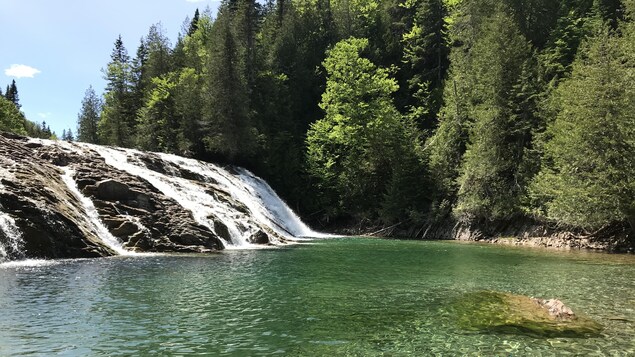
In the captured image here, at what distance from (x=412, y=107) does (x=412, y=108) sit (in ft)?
2.00

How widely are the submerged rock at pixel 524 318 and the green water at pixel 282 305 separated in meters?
0.31

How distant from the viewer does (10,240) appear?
677 inches

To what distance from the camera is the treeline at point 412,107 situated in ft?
81.7

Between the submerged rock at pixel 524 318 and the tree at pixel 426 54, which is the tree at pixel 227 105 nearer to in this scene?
the tree at pixel 426 54

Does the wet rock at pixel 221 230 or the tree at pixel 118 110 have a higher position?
the tree at pixel 118 110

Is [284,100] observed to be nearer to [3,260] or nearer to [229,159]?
[229,159]

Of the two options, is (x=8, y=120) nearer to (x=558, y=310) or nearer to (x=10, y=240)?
(x=10, y=240)

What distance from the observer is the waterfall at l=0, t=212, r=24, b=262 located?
55.3ft

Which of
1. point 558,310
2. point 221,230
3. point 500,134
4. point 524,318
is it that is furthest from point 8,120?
point 558,310

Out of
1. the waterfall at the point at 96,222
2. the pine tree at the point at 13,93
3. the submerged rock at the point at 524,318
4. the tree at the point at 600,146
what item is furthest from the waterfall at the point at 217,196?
the pine tree at the point at 13,93

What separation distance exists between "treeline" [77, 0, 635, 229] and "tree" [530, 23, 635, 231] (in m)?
0.08

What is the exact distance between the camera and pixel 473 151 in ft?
110

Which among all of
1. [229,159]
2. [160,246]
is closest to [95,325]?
[160,246]

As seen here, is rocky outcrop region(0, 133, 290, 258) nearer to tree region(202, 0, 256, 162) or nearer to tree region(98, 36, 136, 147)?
tree region(202, 0, 256, 162)
